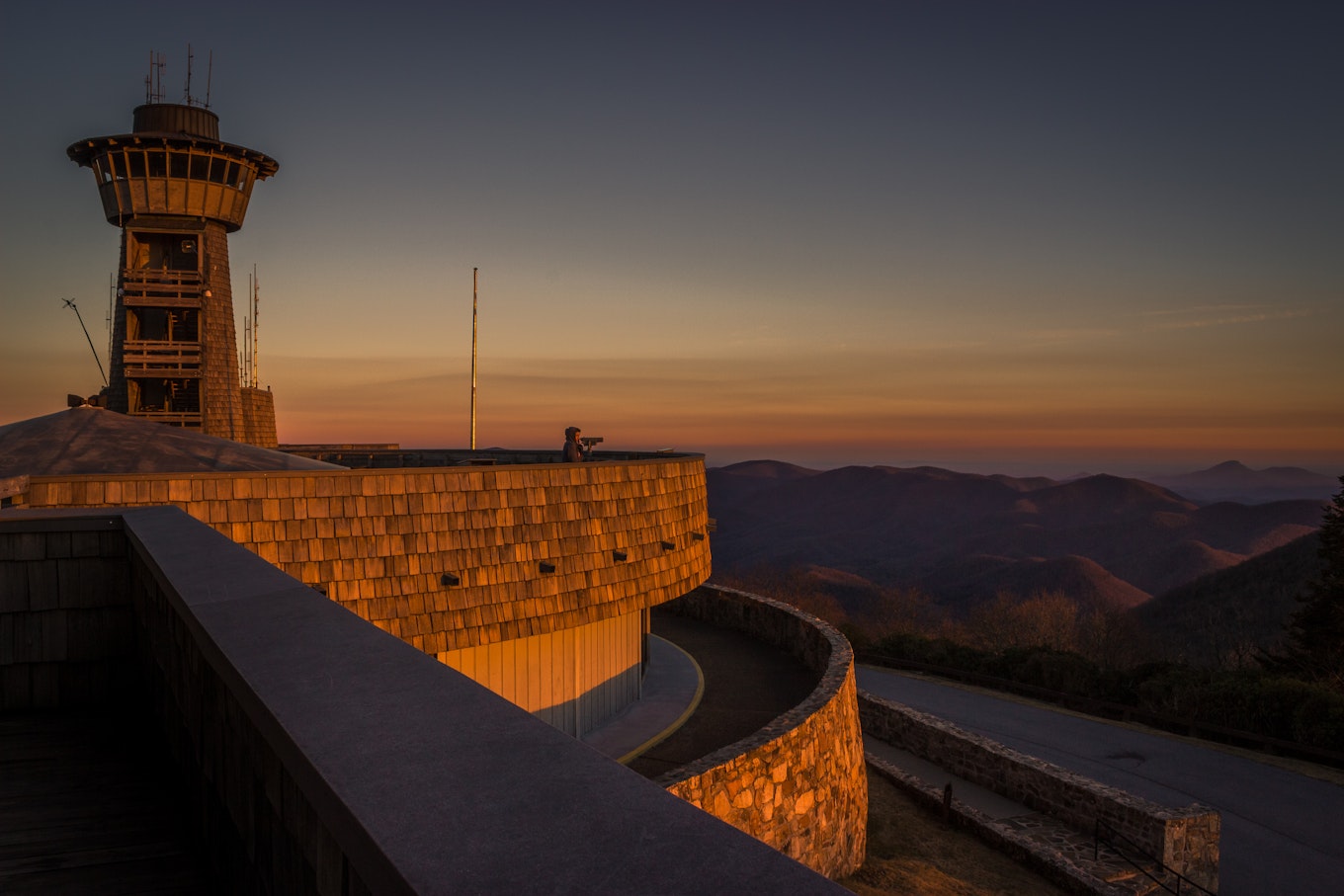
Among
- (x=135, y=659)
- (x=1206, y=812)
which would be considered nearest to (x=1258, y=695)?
(x=1206, y=812)

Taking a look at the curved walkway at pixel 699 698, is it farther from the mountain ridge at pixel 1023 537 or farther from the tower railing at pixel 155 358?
the mountain ridge at pixel 1023 537

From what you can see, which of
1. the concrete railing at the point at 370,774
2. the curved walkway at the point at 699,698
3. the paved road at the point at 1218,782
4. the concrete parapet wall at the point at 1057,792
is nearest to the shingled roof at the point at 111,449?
the curved walkway at the point at 699,698

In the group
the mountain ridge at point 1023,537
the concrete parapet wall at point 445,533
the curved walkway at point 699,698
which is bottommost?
the mountain ridge at point 1023,537

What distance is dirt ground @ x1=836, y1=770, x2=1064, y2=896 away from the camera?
14555 mm

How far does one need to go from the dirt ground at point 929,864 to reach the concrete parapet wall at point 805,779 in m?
0.44

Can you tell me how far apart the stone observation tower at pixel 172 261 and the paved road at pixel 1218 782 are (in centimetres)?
2593

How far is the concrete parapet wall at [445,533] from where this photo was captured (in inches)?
416

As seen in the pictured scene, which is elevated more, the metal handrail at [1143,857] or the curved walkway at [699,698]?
the curved walkway at [699,698]

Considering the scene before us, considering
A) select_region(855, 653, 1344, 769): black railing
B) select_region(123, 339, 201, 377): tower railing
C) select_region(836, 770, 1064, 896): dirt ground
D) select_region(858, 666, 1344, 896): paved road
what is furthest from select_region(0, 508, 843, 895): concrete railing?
select_region(123, 339, 201, 377): tower railing

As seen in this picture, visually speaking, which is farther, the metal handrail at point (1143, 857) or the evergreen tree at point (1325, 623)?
the evergreen tree at point (1325, 623)

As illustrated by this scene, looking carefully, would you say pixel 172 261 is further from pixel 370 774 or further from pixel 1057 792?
pixel 370 774

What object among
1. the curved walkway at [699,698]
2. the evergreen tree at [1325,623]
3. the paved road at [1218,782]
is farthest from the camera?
the evergreen tree at [1325,623]

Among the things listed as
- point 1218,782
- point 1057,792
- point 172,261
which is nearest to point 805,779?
point 1057,792

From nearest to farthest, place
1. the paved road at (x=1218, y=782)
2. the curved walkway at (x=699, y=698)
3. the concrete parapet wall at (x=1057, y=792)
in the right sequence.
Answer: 1. the curved walkway at (x=699, y=698)
2. the concrete parapet wall at (x=1057, y=792)
3. the paved road at (x=1218, y=782)
